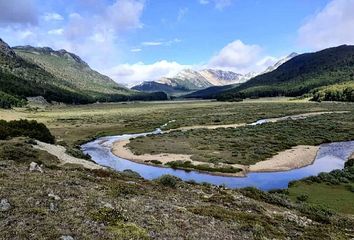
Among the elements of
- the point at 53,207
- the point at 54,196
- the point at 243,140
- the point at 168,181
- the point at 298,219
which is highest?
the point at 54,196

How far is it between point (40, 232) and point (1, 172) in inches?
431

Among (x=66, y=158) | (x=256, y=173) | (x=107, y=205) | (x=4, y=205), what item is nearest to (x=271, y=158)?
(x=256, y=173)

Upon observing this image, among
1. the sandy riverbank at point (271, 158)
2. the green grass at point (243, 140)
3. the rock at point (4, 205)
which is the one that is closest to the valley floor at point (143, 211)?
the rock at point (4, 205)

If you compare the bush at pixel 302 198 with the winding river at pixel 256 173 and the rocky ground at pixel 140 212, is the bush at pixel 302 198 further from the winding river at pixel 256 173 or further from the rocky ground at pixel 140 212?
the rocky ground at pixel 140 212

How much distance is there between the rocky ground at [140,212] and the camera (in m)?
17.6

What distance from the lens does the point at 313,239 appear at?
2156cm

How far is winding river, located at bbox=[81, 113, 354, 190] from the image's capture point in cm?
5164

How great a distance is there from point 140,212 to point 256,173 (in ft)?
127

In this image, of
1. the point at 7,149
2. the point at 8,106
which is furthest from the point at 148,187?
the point at 8,106

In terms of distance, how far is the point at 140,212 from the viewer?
68.8 ft

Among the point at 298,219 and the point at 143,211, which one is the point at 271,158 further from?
the point at 143,211

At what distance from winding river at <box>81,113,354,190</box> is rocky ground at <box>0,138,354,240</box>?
692 inches

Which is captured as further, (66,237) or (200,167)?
(200,167)

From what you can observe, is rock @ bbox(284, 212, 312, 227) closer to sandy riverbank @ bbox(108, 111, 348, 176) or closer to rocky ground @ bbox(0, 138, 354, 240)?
rocky ground @ bbox(0, 138, 354, 240)
